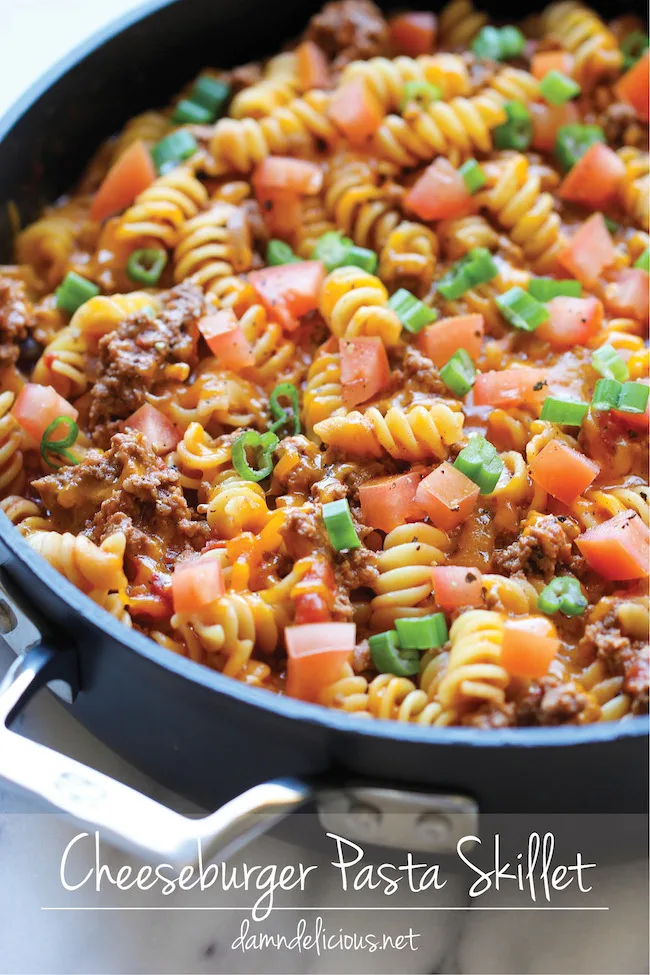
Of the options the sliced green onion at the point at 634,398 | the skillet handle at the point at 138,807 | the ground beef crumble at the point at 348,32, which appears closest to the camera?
the skillet handle at the point at 138,807

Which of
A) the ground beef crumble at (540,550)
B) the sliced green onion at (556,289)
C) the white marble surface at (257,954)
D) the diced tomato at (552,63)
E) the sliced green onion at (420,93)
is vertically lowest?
the white marble surface at (257,954)

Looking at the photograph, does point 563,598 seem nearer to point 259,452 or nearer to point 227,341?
point 259,452

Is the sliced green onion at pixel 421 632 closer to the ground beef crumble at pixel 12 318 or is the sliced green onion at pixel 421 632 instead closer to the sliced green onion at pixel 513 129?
the ground beef crumble at pixel 12 318

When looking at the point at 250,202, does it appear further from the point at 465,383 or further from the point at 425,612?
the point at 425,612

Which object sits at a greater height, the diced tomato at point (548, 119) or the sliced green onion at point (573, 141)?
the diced tomato at point (548, 119)

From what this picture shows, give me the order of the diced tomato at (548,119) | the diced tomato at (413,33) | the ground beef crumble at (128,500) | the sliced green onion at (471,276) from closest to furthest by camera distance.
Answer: the ground beef crumble at (128,500)
the sliced green onion at (471,276)
the diced tomato at (548,119)
the diced tomato at (413,33)

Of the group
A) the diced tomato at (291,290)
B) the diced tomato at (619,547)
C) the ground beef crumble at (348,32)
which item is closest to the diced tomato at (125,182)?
the diced tomato at (291,290)

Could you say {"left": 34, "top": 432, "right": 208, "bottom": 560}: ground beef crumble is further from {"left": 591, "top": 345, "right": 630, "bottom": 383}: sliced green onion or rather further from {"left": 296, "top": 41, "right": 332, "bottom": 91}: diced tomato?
{"left": 296, "top": 41, "right": 332, "bottom": 91}: diced tomato
